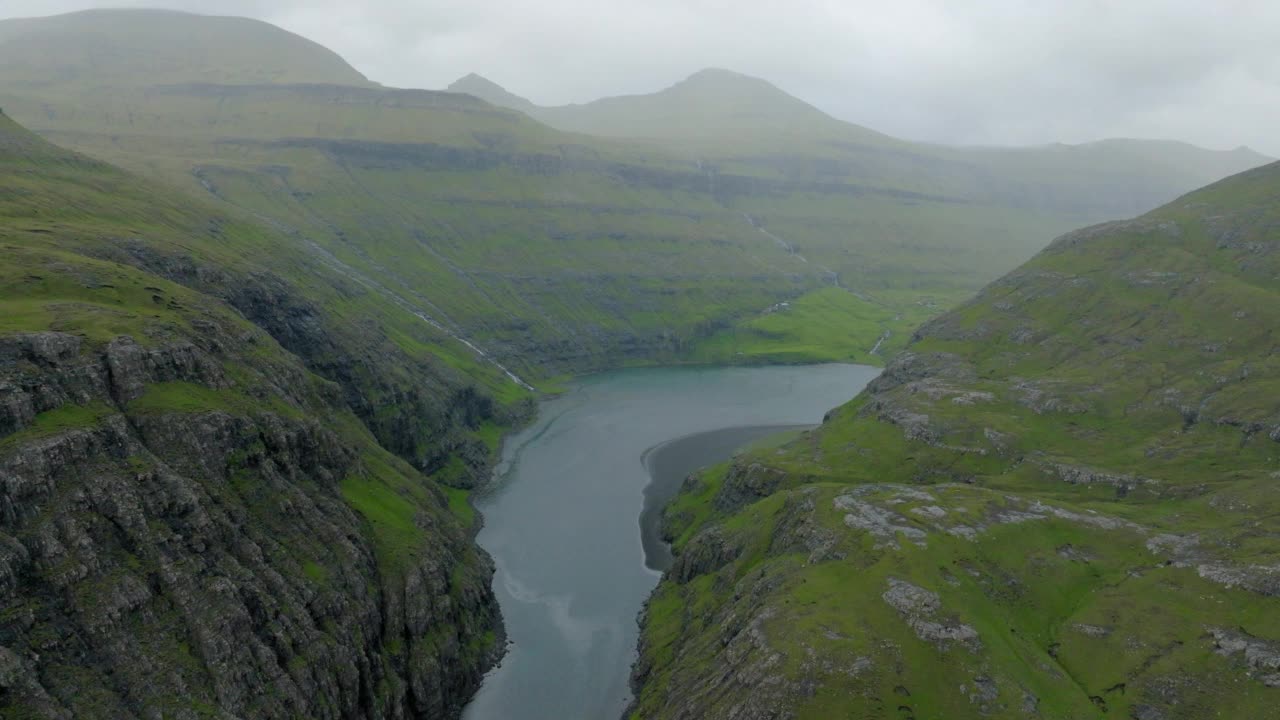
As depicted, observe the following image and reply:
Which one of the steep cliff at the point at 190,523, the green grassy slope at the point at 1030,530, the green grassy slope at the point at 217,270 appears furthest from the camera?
the green grassy slope at the point at 217,270

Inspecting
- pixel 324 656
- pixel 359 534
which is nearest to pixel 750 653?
pixel 324 656

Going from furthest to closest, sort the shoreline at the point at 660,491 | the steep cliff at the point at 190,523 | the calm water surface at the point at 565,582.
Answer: the shoreline at the point at 660,491
the calm water surface at the point at 565,582
the steep cliff at the point at 190,523

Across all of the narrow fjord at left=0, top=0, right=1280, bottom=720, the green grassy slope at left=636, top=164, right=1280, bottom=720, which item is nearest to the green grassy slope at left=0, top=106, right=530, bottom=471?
the narrow fjord at left=0, top=0, right=1280, bottom=720

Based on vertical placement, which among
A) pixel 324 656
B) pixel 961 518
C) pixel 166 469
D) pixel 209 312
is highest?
pixel 209 312

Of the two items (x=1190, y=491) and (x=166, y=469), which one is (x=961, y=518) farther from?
(x=166, y=469)

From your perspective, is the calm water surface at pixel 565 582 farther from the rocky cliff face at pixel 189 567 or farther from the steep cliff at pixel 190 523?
the rocky cliff face at pixel 189 567

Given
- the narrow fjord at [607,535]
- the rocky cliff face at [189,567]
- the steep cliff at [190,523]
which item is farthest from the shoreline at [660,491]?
the rocky cliff face at [189,567]

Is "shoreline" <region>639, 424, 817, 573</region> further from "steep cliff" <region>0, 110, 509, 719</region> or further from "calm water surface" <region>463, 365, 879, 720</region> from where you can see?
"steep cliff" <region>0, 110, 509, 719</region>
